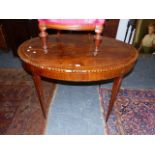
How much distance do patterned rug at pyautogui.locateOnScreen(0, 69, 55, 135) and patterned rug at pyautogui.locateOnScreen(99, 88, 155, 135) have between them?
662 mm

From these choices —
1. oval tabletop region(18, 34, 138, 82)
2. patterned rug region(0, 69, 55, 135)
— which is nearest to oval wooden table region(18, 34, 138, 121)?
oval tabletop region(18, 34, 138, 82)

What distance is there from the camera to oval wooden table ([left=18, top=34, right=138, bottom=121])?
124 centimetres

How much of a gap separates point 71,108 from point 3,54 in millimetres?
1786

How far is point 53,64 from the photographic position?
126cm

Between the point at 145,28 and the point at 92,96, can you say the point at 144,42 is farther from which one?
the point at 92,96

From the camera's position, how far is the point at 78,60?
4.27 feet

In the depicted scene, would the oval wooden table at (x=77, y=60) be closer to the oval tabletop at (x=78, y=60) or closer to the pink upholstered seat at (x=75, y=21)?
the oval tabletop at (x=78, y=60)

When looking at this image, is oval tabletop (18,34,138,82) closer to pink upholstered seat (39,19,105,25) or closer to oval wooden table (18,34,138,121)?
oval wooden table (18,34,138,121)

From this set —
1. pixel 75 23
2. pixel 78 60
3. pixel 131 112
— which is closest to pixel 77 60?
pixel 78 60

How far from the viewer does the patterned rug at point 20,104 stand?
1650 mm

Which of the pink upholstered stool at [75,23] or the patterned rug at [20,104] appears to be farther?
the patterned rug at [20,104]

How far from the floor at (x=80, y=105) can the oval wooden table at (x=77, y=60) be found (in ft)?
1.20

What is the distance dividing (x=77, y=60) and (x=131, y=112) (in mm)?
954

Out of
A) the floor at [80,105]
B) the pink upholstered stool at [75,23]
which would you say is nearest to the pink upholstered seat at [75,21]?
the pink upholstered stool at [75,23]
